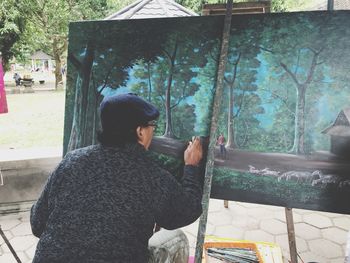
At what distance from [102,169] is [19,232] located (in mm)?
2299

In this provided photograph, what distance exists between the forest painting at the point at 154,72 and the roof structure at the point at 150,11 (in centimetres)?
65

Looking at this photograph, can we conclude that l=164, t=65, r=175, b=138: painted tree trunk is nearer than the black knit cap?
No

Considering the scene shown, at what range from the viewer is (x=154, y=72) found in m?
1.87

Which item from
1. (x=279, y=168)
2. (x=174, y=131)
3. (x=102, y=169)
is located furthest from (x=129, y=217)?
(x=279, y=168)

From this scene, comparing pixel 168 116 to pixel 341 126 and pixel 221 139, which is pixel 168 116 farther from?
pixel 341 126

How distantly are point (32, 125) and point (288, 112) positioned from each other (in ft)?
→ 23.5

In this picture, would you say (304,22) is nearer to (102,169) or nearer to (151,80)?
(151,80)

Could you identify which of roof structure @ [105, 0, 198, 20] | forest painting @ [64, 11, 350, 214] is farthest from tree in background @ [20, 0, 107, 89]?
forest painting @ [64, 11, 350, 214]

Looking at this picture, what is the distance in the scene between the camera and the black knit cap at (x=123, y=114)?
4.36ft

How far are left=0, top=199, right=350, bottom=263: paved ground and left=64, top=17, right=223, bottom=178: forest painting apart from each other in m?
1.40

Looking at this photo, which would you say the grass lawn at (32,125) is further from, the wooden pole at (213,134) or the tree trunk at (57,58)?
the wooden pole at (213,134)

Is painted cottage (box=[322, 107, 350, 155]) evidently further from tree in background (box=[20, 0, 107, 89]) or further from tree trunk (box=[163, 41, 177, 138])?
tree in background (box=[20, 0, 107, 89])

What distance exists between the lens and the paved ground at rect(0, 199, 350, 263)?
2.80 metres

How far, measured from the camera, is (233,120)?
1.74 meters
